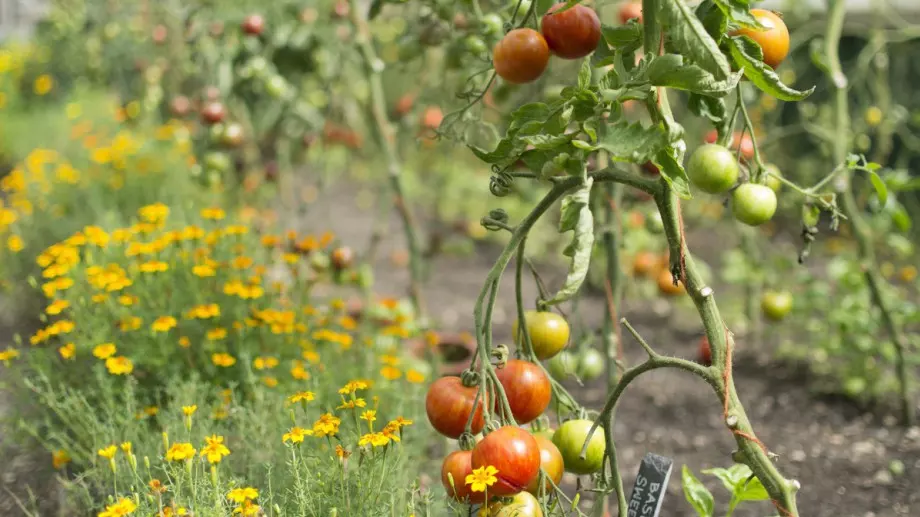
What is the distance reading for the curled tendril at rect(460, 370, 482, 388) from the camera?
4.18ft

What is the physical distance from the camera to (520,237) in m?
1.27

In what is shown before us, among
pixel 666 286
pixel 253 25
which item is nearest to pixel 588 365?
pixel 666 286

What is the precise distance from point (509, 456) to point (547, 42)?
633mm

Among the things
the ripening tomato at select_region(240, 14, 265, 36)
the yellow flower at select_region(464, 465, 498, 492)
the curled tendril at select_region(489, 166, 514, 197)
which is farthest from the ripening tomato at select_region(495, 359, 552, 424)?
the ripening tomato at select_region(240, 14, 265, 36)

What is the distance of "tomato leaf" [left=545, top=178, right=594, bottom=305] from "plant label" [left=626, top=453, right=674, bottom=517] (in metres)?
0.37

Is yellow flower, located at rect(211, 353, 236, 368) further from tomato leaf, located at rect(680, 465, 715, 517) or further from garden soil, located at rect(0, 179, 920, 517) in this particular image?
tomato leaf, located at rect(680, 465, 715, 517)

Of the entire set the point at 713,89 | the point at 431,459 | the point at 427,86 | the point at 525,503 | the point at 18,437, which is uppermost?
the point at 713,89

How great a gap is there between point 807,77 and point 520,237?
4022mm

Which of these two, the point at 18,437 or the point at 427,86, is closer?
the point at 18,437

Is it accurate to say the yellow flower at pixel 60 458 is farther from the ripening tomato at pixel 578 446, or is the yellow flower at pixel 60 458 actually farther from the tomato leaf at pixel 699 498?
the tomato leaf at pixel 699 498

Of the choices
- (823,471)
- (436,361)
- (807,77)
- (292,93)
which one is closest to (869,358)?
(823,471)

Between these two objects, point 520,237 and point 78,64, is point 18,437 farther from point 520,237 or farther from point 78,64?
point 78,64

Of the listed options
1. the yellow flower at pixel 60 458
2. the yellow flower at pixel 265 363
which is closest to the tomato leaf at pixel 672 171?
the yellow flower at pixel 265 363

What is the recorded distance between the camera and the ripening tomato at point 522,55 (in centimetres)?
131
